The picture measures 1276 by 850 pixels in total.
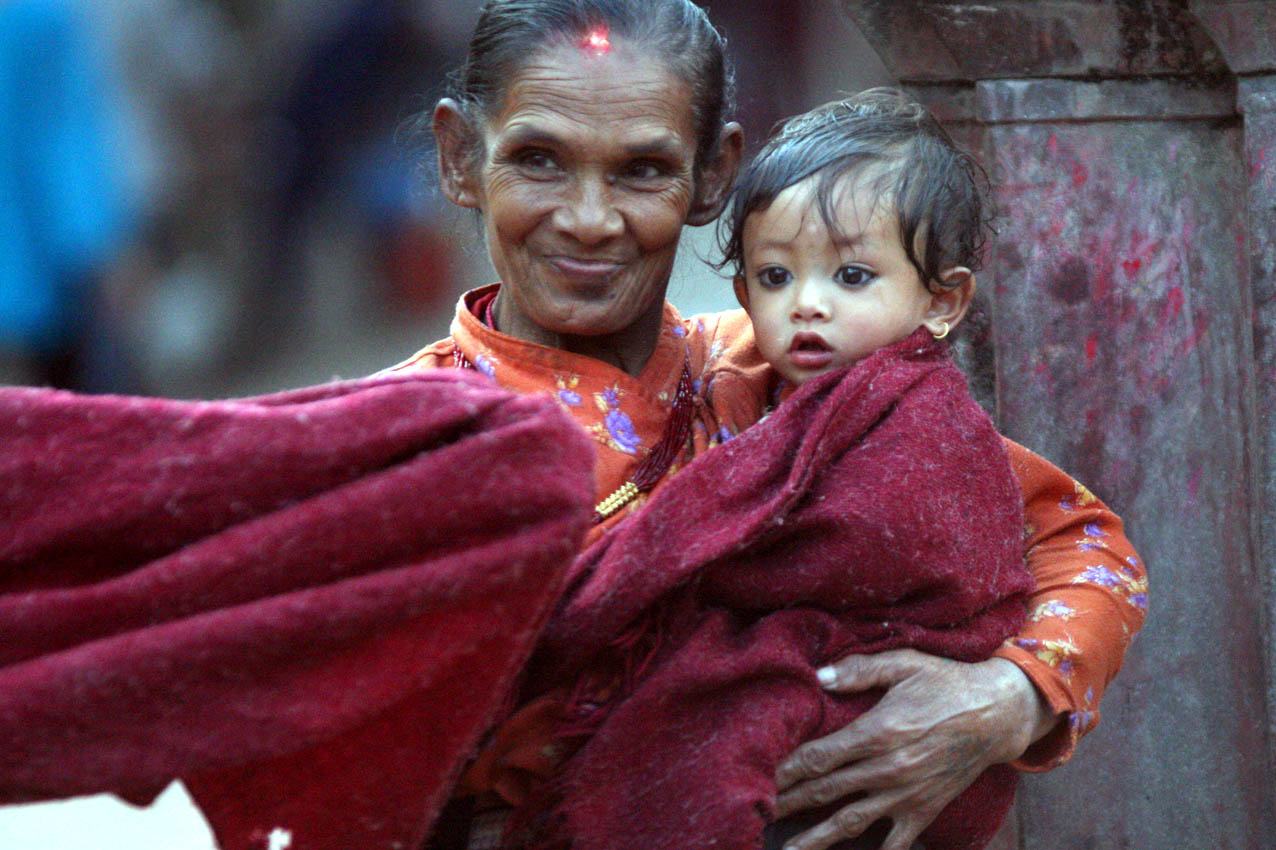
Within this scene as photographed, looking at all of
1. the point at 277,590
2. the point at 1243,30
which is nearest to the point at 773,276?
the point at 277,590

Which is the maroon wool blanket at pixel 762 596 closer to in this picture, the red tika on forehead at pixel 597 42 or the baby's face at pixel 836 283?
the baby's face at pixel 836 283

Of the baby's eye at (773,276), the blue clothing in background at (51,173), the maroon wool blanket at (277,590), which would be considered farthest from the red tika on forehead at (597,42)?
the blue clothing in background at (51,173)

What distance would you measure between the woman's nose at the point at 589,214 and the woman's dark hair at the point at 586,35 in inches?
7.8

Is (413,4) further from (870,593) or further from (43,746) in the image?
(43,746)

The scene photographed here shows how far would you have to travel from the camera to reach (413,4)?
4.62 m

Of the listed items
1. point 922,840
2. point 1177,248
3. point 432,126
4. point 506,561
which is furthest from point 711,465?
point 1177,248

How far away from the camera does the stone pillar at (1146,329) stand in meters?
2.94

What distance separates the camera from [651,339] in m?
2.25

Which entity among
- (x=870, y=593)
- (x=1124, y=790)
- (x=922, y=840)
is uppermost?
(x=870, y=593)

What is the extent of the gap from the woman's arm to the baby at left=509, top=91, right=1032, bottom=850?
0.03m

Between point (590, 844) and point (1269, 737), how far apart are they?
196cm

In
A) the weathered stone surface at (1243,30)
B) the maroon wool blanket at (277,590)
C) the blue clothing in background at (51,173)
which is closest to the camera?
the maroon wool blanket at (277,590)

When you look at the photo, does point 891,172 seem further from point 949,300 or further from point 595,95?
point 595,95

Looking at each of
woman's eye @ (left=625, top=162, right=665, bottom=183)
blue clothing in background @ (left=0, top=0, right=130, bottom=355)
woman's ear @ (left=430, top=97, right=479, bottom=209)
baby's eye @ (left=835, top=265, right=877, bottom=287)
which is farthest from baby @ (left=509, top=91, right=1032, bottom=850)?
blue clothing in background @ (left=0, top=0, right=130, bottom=355)
